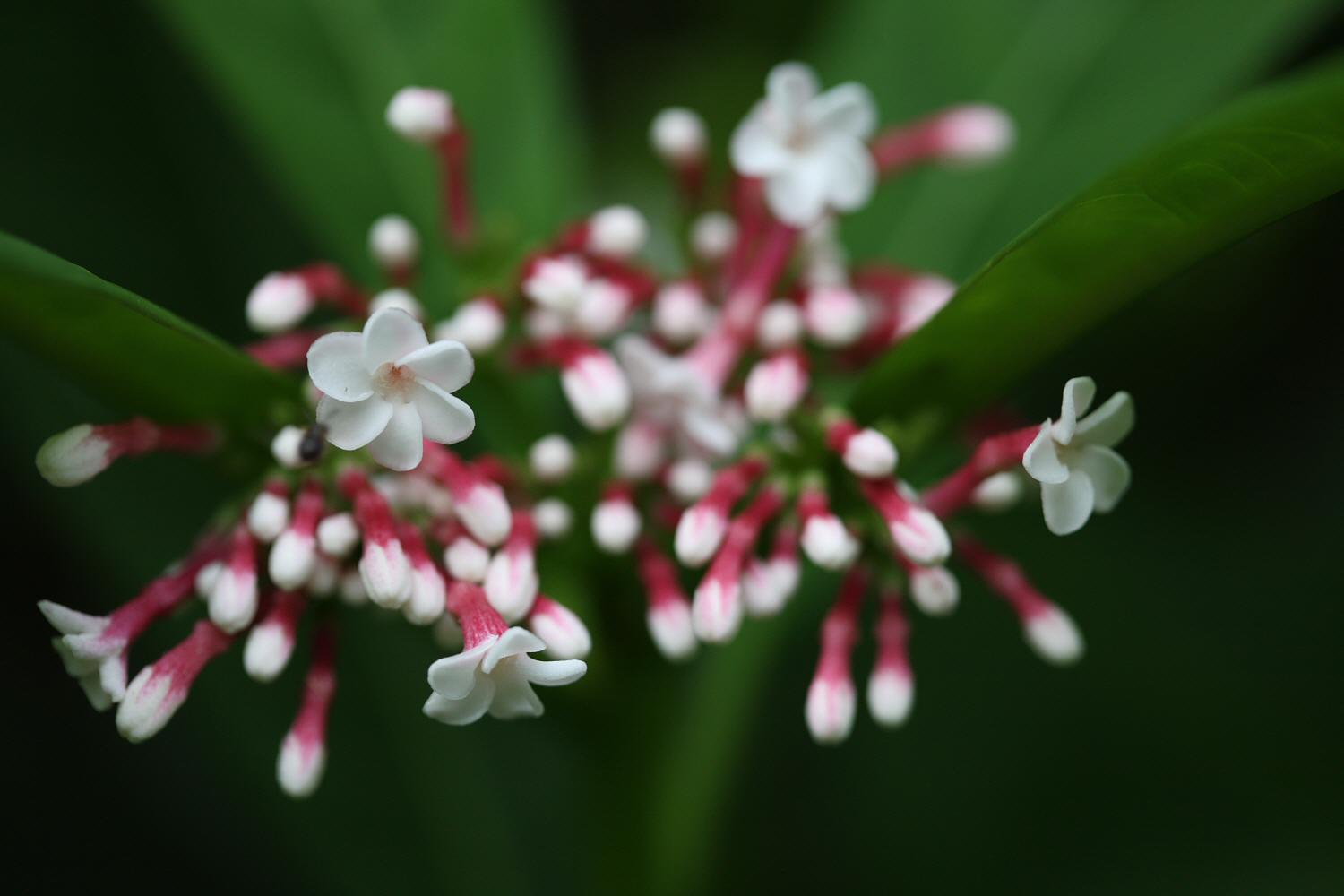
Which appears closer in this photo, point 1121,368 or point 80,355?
point 80,355

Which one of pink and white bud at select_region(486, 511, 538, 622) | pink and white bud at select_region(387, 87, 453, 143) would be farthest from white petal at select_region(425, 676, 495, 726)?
pink and white bud at select_region(387, 87, 453, 143)

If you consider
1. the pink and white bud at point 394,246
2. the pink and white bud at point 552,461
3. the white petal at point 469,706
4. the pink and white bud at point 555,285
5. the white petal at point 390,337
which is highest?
the pink and white bud at point 394,246

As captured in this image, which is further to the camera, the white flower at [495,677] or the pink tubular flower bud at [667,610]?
the pink tubular flower bud at [667,610]

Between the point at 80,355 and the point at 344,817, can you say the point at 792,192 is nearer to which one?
the point at 80,355

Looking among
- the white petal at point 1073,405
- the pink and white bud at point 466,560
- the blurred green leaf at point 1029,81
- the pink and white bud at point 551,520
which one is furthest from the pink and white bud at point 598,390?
the blurred green leaf at point 1029,81

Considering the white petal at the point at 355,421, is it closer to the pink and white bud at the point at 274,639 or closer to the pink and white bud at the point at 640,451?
the pink and white bud at the point at 274,639

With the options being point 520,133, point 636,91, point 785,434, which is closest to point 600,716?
point 785,434
